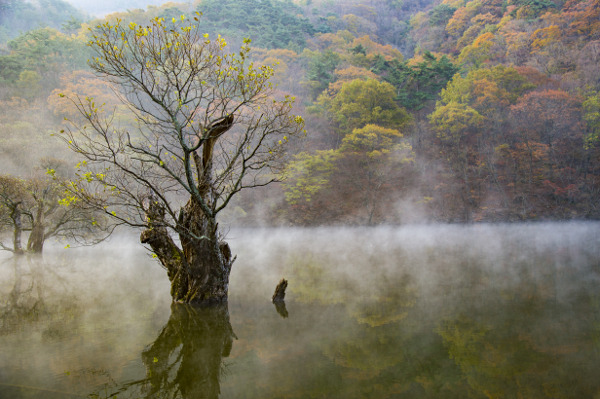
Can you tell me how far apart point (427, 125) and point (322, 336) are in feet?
113

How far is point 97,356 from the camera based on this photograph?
557cm

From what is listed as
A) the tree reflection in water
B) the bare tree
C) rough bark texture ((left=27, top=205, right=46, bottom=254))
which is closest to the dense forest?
the bare tree

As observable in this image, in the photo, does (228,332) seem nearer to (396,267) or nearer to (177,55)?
(177,55)

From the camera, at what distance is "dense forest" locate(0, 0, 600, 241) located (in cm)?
2964

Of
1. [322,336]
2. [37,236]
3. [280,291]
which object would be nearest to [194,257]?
[280,291]

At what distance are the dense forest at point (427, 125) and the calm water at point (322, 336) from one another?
17.5m

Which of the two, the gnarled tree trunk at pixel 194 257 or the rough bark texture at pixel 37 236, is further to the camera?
the rough bark texture at pixel 37 236

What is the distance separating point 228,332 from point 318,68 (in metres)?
37.3

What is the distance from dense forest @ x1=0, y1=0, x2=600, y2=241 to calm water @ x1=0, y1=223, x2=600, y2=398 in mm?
17473

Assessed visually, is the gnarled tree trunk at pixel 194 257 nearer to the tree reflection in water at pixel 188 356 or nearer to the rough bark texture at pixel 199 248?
the rough bark texture at pixel 199 248

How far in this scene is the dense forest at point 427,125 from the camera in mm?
29641

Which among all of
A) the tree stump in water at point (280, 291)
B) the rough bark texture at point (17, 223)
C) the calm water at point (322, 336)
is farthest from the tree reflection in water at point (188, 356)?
the rough bark texture at point (17, 223)

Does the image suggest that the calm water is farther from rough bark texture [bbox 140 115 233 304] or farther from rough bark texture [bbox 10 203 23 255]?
rough bark texture [bbox 10 203 23 255]

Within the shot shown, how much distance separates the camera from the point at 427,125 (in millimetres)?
37281
